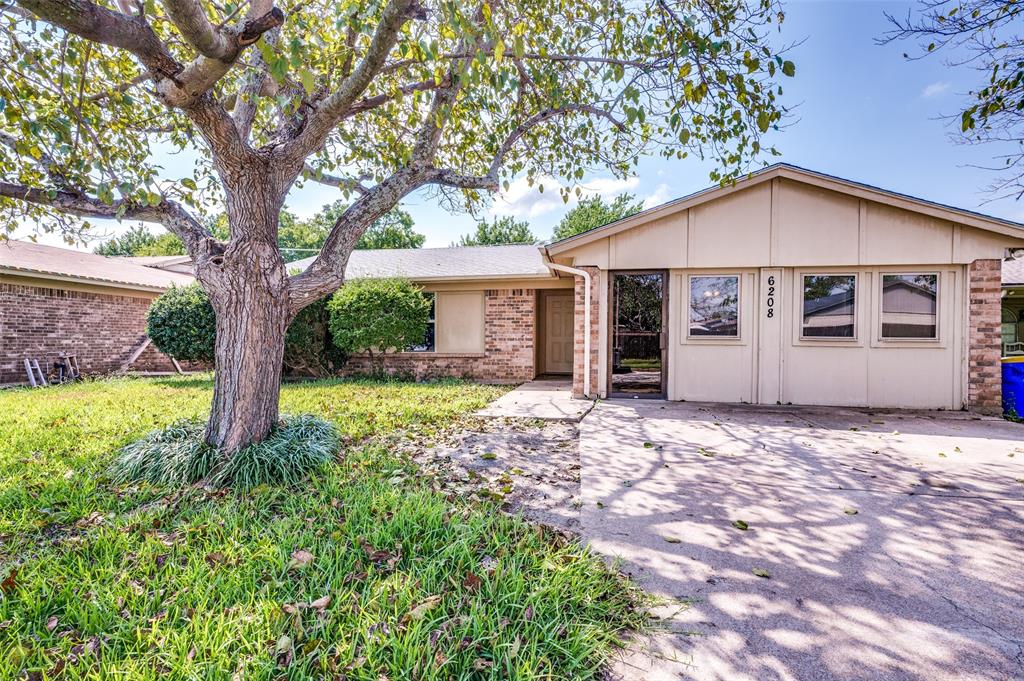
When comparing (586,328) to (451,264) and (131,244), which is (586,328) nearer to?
(451,264)

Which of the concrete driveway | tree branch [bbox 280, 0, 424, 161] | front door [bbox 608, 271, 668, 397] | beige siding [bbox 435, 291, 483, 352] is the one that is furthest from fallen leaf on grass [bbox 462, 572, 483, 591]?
beige siding [bbox 435, 291, 483, 352]

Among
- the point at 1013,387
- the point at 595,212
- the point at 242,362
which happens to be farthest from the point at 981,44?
the point at 595,212

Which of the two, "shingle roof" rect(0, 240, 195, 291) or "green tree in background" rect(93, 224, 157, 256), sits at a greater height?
"green tree in background" rect(93, 224, 157, 256)

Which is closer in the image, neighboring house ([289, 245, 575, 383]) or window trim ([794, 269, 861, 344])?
window trim ([794, 269, 861, 344])

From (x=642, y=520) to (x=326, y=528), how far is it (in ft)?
7.20

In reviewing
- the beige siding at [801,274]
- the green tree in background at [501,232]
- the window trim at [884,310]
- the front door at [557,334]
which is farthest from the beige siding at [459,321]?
the green tree in background at [501,232]

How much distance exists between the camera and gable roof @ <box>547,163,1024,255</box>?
6.69m

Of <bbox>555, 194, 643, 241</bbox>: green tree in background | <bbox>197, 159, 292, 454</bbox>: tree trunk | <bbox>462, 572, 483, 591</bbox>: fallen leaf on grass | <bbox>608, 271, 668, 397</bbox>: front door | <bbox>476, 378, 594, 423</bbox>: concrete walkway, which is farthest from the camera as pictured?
<bbox>555, 194, 643, 241</bbox>: green tree in background

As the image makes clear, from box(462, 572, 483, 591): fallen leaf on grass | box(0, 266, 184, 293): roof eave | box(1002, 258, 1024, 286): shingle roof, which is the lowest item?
box(462, 572, 483, 591): fallen leaf on grass

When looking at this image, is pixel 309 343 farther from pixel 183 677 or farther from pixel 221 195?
pixel 183 677

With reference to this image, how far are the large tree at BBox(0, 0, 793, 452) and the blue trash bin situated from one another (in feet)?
19.0

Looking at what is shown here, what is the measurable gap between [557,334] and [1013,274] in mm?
12133

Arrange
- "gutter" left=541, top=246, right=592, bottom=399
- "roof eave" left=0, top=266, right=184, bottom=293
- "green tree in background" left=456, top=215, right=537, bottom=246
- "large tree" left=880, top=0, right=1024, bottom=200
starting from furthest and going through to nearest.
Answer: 1. "green tree in background" left=456, top=215, right=537, bottom=246
2. "roof eave" left=0, top=266, right=184, bottom=293
3. "gutter" left=541, top=246, right=592, bottom=399
4. "large tree" left=880, top=0, right=1024, bottom=200

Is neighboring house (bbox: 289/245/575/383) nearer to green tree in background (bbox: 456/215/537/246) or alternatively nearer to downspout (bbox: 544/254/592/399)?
downspout (bbox: 544/254/592/399)
